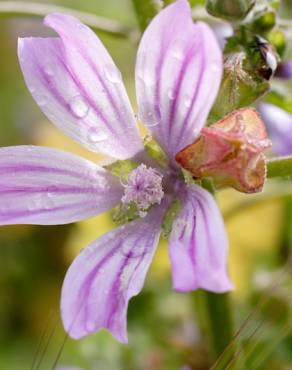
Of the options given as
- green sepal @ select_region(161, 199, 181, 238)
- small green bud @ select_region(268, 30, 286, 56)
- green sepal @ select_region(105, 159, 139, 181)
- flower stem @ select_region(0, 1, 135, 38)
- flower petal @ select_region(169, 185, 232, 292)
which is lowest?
green sepal @ select_region(105, 159, 139, 181)

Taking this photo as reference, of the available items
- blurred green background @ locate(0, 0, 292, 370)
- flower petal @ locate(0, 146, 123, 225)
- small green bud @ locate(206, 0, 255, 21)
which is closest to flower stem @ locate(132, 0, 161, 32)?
small green bud @ locate(206, 0, 255, 21)

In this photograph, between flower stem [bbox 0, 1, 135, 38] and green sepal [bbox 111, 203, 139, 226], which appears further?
flower stem [bbox 0, 1, 135, 38]

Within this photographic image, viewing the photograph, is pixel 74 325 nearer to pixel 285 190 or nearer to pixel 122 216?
pixel 122 216

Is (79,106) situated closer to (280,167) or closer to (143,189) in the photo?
(143,189)

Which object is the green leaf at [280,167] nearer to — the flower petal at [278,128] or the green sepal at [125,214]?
the green sepal at [125,214]

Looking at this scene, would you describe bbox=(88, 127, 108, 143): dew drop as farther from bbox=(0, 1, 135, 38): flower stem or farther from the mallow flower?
bbox=(0, 1, 135, 38): flower stem

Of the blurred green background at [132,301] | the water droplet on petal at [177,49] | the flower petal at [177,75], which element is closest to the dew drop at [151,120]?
the flower petal at [177,75]
